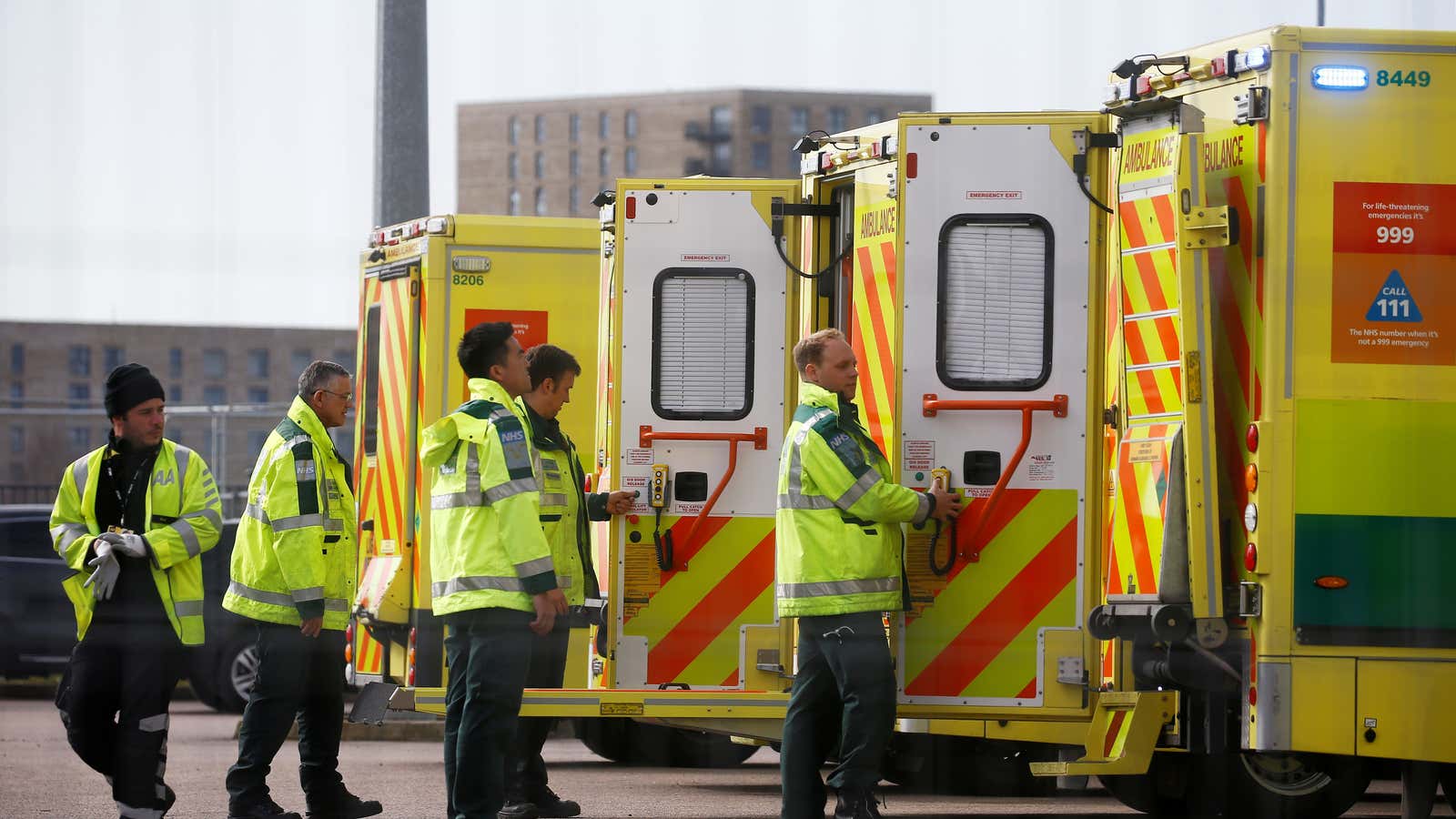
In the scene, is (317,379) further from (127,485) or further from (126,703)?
(126,703)

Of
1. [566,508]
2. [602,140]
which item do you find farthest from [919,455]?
[602,140]

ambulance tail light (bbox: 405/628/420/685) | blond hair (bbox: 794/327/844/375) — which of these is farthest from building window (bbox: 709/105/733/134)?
blond hair (bbox: 794/327/844/375)

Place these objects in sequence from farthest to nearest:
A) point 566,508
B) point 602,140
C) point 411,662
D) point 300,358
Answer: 1. point 602,140
2. point 300,358
3. point 411,662
4. point 566,508

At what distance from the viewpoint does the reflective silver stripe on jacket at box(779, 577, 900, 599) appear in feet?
25.2

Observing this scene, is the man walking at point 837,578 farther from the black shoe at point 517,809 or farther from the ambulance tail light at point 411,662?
the ambulance tail light at point 411,662

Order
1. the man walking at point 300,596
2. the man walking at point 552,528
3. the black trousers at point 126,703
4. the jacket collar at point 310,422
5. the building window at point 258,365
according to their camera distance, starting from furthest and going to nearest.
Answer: the building window at point 258,365 < the man walking at point 552,528 < the jacket collar at point 310,422 < the man walking at point 300,596 < the black trousers at point 126,703

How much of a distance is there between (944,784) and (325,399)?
127 inches

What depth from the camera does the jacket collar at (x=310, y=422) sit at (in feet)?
29.0

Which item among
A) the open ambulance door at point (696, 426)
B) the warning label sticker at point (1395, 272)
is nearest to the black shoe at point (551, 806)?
the open ambulance door at point (696, 426)

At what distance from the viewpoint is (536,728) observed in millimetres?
9352

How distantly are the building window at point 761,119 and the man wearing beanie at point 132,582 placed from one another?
367 feet

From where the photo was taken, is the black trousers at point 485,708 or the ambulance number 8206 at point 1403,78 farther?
the black trousers at point 485,708

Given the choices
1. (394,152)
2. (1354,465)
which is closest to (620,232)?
(1354,465)

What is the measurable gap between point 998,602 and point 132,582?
326cm
